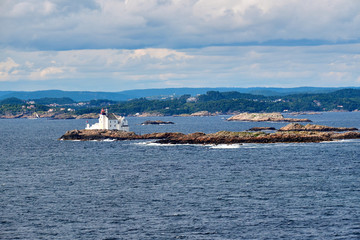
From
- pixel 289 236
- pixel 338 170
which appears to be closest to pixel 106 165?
pixel 338 170

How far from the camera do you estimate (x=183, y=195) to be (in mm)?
60438

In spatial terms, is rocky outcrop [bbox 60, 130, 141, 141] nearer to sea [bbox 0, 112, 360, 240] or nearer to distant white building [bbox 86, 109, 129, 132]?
distant white building [bbox 86, 109, 129, 132]

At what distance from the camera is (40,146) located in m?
128

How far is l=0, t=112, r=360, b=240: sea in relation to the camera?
46.1m

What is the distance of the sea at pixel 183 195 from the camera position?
4606 centimetres

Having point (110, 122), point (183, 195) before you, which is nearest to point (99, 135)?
point (110, 122)

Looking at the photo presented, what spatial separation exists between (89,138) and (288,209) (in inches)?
3762

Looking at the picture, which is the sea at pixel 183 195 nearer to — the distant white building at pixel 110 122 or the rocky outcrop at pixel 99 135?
the rocky outcrop at pixel 99 135

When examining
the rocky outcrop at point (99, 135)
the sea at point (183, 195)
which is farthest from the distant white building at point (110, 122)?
the sea at point (183, 195)

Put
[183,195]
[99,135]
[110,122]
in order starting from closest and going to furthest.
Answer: [183,195]
[99,135]
[110,122]

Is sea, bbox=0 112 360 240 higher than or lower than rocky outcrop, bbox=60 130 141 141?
lower

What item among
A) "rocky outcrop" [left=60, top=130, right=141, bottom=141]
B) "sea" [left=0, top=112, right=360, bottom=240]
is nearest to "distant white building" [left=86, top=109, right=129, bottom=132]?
"rocky outcrop" [left=60, top=130, right=141, bottom=141]

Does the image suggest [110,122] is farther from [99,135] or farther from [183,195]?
[183,195]

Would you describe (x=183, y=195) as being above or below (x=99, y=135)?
below
